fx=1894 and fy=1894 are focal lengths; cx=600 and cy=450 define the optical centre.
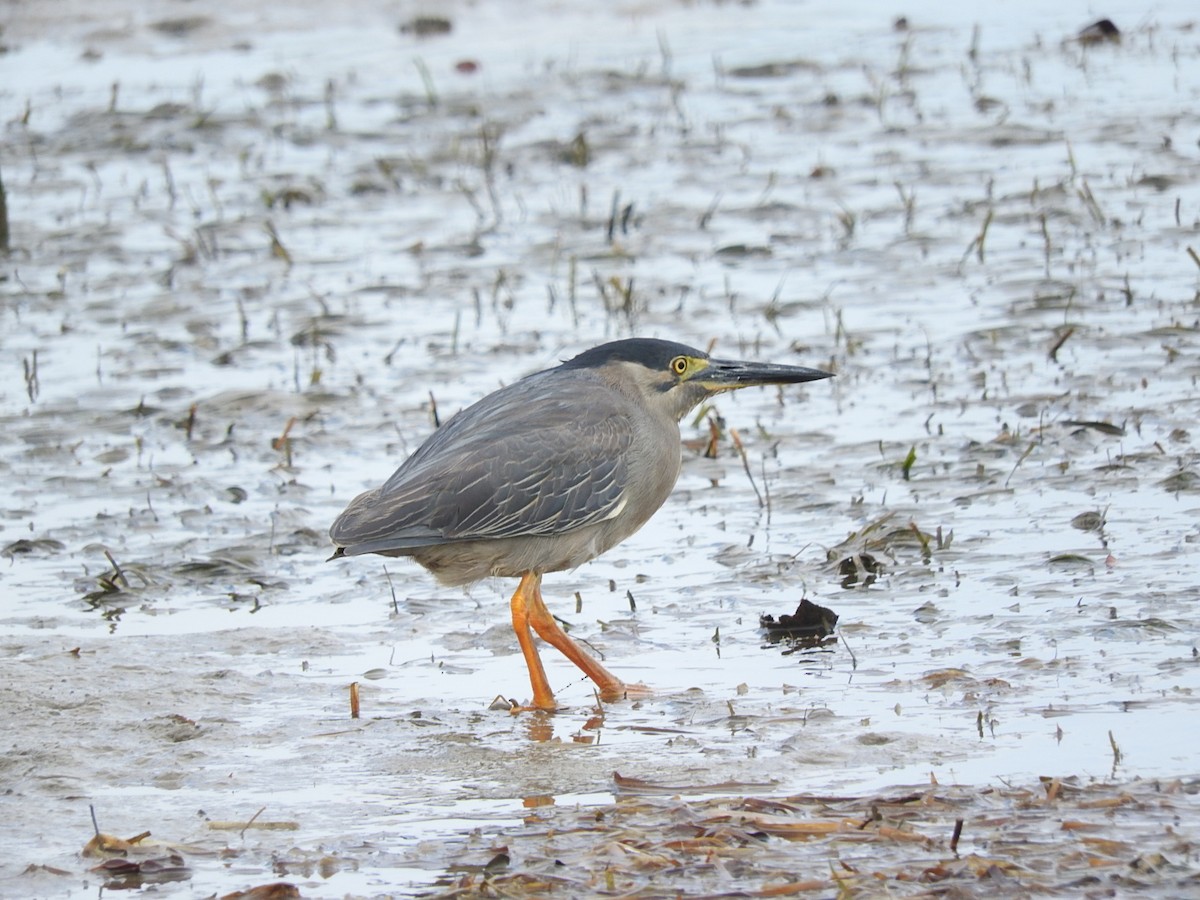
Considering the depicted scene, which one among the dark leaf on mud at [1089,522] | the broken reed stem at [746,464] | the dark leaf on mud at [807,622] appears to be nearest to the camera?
the dark leaf on mud at [807,622]

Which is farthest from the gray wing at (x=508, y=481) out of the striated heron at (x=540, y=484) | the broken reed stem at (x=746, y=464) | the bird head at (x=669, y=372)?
the broken reed stem at (x=746, y=464)

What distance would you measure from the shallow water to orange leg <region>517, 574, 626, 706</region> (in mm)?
95

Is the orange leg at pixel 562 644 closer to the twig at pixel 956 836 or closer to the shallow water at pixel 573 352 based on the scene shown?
the shallow water at pixel 573 352

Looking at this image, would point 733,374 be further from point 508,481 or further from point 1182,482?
point 1182,482

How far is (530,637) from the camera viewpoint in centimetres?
621

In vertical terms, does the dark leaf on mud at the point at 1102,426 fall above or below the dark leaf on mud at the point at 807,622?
Answer: above

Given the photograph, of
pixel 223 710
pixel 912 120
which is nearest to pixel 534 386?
pixel 223 710

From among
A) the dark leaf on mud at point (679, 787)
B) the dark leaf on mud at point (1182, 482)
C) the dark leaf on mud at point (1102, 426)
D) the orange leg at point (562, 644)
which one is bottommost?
the dark leaf on mud at point (679, 787)

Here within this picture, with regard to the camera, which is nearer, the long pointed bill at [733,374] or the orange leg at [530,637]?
the orange leg at [530,637]

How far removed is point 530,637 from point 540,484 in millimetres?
504

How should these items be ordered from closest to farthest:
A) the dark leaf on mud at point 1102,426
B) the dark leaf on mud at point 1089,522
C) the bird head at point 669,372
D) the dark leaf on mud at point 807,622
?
the dark leaf on mud at point 807,622 < the bird head at point 669,372 < the dark leaf on mud at point 1089,522 < the dark leaf on mud at point 1102,426

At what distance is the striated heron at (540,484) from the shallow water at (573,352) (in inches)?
13.2

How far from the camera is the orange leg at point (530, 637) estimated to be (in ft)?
19.8

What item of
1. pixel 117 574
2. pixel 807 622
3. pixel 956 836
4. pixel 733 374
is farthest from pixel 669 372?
pixel 956 836
